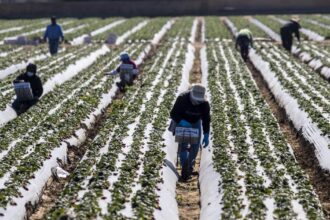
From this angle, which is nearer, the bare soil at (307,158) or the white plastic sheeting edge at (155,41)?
the bare soil at (307,158)

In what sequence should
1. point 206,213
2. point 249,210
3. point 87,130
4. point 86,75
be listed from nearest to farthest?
point 249,210 < point 206,213 < point 87,130 < point 86,75

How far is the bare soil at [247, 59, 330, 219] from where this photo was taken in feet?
37.8

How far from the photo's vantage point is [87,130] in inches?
621

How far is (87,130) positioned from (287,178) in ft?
21.4

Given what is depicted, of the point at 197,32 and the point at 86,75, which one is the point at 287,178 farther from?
the point at 197,32

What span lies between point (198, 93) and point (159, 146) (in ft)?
7.53

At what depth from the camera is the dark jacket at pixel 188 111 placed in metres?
11.9

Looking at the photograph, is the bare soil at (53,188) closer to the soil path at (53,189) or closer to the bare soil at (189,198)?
the soil path at (53,189)

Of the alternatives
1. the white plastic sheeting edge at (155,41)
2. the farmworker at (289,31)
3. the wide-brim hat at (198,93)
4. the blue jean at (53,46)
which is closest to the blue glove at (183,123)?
the wide-brim hat at (198,93)

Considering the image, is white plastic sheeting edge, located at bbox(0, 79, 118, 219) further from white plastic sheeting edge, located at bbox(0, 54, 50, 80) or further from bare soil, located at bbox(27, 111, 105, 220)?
white plastic sheeting edge, located at bbox(0, 54, 50, 80)

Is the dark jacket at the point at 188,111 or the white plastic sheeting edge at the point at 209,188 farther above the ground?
the dark jacket at the point at 188,111

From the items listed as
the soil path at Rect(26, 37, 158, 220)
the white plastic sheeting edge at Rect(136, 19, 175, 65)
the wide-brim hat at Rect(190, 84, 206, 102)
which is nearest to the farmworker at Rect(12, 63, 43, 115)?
the soil path at Rect(26, 37, 158, 220)

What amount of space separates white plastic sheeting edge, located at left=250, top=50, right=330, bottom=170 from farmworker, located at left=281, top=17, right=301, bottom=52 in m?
7.38

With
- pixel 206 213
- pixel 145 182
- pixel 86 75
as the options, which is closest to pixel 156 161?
pixel 145 182
